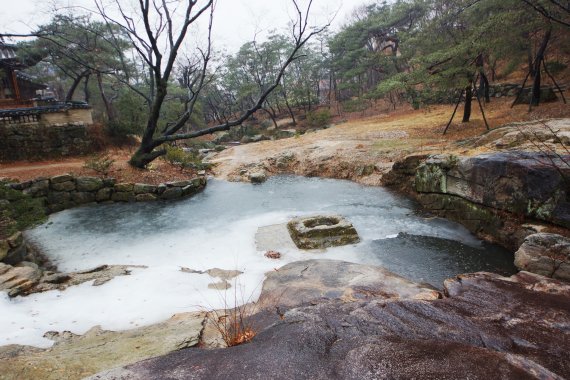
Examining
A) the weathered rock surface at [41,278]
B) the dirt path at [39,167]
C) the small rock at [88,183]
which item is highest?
the dirt path at [39,167]

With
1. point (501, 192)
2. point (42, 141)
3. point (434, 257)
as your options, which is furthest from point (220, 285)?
point (42, 141)

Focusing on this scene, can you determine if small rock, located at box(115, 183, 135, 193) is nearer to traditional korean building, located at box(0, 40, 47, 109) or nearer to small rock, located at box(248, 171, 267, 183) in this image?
small rock, located at box(248, 171, 267, 183)

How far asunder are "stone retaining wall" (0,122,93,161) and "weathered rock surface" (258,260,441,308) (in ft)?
40.9

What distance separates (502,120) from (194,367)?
1618 centimetres

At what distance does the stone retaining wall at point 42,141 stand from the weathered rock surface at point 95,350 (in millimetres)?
11945

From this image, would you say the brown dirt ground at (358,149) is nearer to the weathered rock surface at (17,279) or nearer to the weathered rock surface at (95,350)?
the weathered rock surface at (17,279)

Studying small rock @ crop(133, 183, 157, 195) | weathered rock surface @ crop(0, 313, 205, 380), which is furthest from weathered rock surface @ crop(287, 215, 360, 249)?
small rock @ crop(133, 183, 157, 195)

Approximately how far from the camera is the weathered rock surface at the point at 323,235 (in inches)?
246

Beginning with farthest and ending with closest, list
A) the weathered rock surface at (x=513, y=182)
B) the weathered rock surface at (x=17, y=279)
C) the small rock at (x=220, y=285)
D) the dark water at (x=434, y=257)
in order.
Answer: the weathered rock surface at (x=513, y=182) < the dark water at (x=434, y=257) < the small rock at (x=220, y=285) < the weathered rock surface at (x=17, y=279)

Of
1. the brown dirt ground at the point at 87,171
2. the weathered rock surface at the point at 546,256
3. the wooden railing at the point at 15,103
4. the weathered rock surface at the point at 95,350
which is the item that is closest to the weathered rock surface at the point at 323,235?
the weathered rock surface at the point at 546,256

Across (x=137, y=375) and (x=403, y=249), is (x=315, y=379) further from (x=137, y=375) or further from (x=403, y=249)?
(x=403, y=249)

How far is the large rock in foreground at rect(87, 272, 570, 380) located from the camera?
2027 mm

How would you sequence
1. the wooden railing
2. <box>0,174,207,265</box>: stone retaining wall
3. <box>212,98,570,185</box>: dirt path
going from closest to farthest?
<box>0,174,207,265</box>: stone retaining wall < <box>212,98,570,185</box>: dirt path < the wooden railing

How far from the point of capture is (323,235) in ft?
21.1
